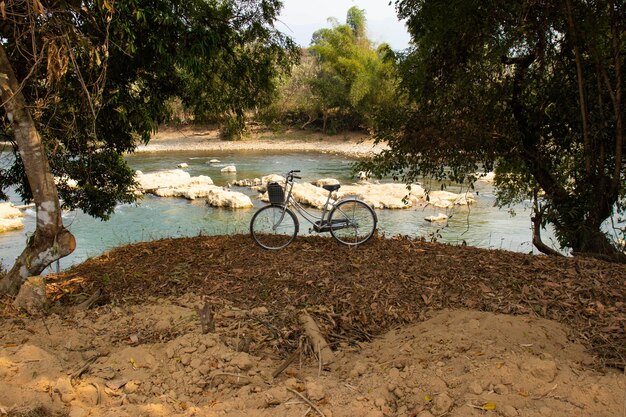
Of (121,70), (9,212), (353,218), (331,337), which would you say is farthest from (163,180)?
(331,337)

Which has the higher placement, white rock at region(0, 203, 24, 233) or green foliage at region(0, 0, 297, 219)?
green foliage at region(0, 0, 297, 219)

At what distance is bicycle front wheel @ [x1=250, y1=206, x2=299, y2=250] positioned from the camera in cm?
615

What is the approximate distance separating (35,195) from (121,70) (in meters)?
1.97

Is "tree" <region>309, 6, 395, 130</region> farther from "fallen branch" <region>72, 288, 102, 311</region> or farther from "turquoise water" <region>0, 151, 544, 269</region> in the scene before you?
"fallen branch" <region>72, 288, 102, 311</region>

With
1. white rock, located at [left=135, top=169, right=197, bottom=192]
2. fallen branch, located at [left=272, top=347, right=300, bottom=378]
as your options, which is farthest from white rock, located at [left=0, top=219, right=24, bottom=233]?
fallen branch, located at [left=272, top=347, right=300, bottom=378]

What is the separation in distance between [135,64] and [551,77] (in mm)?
5485

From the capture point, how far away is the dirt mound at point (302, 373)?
292 centimetres

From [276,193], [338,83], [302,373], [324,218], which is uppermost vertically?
[338,83]

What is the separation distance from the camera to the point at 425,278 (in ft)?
16.4

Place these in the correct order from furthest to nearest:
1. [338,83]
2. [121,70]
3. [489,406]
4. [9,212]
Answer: [338,83], [9,212], [121,70], [489,406]

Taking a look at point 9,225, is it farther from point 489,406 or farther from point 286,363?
point 489,406

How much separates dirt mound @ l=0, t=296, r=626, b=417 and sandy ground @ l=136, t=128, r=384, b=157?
30135mm

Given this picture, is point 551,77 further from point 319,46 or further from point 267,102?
point 319,46

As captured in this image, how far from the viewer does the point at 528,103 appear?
743cm
